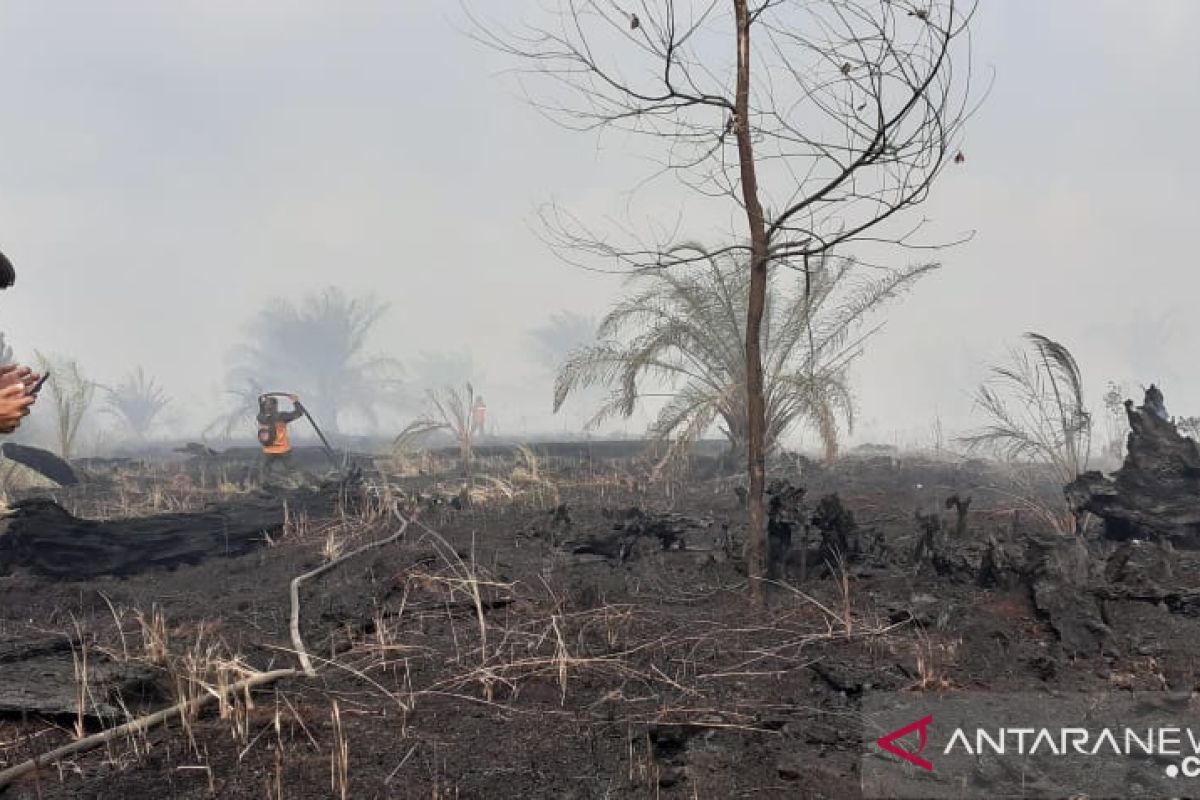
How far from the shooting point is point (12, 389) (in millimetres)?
2760

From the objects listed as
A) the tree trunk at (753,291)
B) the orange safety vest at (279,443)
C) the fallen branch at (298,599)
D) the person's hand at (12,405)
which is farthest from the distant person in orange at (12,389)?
the orange safety vest at (279,443)

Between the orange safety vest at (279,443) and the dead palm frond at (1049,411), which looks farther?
the orange safety vest at (279,443)

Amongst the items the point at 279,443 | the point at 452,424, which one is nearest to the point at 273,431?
the point at 279,443

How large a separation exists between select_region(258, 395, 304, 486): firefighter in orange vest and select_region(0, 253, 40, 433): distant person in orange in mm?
9130

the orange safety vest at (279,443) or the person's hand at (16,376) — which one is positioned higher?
the person's hand at (16,376)

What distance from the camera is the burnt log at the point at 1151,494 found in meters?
6.15

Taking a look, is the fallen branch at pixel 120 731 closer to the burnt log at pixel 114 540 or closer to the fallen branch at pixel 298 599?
the fallen branch at pixel 298 599

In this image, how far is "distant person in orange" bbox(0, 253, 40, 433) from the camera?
273 centimetres

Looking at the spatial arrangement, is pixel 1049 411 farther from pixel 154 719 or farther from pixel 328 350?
pixel 328 350

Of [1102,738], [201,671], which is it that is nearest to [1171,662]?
[1102,738]

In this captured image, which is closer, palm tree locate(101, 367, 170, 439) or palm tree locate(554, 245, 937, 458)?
palm tree locate(554, 245, 937, 458)

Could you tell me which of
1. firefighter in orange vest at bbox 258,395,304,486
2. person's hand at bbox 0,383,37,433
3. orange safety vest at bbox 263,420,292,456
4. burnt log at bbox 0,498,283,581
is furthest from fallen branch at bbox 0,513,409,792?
orange safety vest at bbox 263,420,292,456

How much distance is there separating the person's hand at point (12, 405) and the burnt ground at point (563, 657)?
1090mm

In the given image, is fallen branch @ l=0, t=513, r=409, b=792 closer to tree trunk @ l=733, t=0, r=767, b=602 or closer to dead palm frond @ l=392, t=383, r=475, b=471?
tree trunk @ l=733, t=0, r=767, b=602
